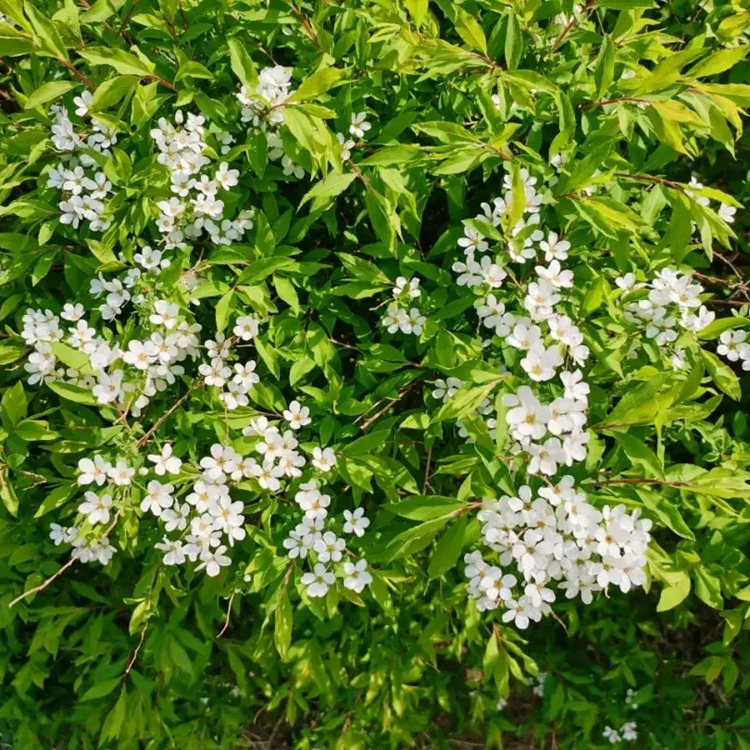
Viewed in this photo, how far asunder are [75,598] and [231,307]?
58.9 inches

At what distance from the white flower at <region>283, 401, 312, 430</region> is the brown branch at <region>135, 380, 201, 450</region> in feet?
0.86

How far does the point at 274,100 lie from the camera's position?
1778 millimetres

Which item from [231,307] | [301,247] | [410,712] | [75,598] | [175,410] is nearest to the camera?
[231,307]

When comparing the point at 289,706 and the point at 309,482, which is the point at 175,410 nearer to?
the point at 309,482

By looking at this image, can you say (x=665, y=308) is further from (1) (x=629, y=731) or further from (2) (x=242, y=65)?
(1) (x=629, y=731)

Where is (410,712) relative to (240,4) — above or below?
below

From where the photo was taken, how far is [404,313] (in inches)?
75.5

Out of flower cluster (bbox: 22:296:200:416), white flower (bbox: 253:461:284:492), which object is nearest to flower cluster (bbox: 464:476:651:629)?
white flower (bbox: 253:461:284:492)

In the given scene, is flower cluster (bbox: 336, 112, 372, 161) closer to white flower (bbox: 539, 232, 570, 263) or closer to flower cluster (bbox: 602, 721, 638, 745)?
white flower (bbox: 539, 232, 570, 263)

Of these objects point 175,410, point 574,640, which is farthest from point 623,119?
point 574,640

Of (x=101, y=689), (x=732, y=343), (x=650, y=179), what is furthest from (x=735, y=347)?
(x=101, y=689)

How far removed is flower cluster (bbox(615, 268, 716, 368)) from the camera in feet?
6.03

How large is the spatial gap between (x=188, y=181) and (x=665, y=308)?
131 cm

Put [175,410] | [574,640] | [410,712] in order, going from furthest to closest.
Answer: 1. [574,640]
2. [410,712]
3. [175,410]
